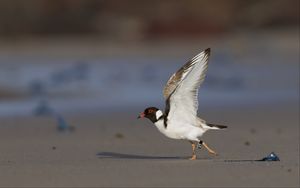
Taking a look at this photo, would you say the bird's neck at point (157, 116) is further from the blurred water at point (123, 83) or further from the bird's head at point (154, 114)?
the blurred water at point (123, 83)

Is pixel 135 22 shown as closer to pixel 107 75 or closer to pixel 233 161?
pixel 107 75

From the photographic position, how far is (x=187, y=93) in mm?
9320

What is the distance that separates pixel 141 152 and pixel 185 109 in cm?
91

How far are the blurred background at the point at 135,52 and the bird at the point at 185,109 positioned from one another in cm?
505

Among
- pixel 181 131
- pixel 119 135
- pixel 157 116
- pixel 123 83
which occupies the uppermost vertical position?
pixel 123 83

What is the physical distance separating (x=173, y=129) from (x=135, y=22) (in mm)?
28183

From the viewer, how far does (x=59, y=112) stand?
14680 mm

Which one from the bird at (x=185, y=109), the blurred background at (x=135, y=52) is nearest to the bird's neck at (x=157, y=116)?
the bird at (x=185, y=109)

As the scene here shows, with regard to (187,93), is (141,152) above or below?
below

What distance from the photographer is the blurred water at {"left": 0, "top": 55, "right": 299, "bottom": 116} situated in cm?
1603

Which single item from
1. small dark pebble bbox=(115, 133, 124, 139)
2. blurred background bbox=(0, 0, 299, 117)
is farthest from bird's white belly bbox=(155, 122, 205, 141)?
blurred background bbox=(0, 0, 299, 117)

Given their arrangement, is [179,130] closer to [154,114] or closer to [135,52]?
[154,114]

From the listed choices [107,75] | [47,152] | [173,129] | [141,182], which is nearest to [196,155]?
[173,129]

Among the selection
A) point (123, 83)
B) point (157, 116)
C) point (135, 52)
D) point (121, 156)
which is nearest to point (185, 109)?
point (157, 116)
